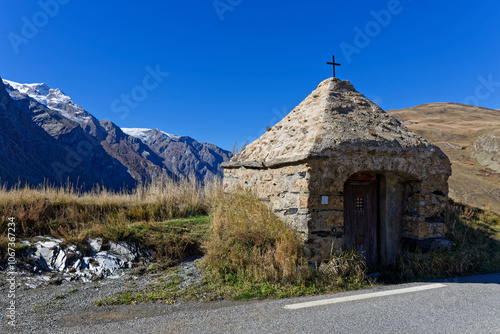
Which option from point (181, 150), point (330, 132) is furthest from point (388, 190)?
point (181, 150)

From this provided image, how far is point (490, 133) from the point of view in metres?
35.2

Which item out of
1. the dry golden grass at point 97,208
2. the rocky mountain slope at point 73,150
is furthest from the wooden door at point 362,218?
the rocky mountain slope at point 73,150

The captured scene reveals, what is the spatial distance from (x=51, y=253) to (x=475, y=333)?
677 centimetres

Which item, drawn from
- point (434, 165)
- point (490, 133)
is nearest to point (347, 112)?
point (434, 165)

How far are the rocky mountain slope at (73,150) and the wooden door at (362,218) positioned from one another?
2981 centimetres

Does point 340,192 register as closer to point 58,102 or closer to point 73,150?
point 73,150

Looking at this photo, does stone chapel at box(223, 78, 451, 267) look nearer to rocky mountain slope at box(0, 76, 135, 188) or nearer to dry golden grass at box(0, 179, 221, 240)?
dry golden grass at box(0, 179, 221, 240)

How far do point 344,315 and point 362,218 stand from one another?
3066 mm

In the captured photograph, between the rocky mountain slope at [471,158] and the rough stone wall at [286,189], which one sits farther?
the rocky mountain slope at [471,158]

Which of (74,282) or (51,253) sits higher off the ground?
(51,253)

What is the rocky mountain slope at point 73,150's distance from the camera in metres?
64.9

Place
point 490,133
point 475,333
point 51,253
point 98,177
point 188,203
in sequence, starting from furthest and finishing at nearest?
point 98,177 < point 490,133 < point 188,203 < point 51,253 < point 475,333

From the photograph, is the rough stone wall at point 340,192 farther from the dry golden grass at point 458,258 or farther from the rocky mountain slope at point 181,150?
the rocky mountain slope at point 181,150

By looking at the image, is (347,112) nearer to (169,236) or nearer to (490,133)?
(169,236)
